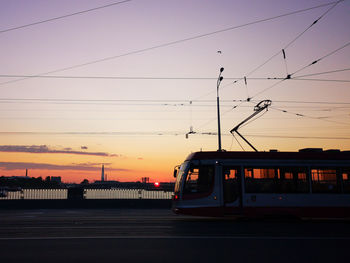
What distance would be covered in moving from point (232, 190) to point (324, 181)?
3.79 m

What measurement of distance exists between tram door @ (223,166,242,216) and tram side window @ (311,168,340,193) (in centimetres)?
304

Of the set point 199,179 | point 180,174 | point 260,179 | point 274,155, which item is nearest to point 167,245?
point 199,179

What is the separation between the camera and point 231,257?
6.91 m

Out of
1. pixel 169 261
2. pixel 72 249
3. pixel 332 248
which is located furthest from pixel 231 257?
pixel 72 249

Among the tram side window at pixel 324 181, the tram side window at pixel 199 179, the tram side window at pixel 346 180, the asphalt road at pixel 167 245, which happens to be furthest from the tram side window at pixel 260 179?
the asphalt road at pixel 167 245

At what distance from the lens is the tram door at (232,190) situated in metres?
14.1

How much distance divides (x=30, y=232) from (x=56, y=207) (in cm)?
1409

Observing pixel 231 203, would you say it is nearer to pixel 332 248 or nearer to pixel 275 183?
pixel 275 183

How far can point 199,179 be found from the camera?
47.6 ft

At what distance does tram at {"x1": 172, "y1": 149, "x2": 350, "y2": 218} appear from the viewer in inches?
558

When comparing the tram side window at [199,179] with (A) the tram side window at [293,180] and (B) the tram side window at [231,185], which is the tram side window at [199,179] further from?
(A) the tram side window at [293,180]

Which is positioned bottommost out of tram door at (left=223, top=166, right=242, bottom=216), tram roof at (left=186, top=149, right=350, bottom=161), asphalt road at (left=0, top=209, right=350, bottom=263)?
asphalt road at (left=0, top=209, right=350, bottom=263)

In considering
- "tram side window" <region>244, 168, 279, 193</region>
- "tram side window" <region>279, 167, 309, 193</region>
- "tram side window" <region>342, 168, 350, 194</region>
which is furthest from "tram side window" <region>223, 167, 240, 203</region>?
"tram side window" <region>342, 168, 350, 194</region>

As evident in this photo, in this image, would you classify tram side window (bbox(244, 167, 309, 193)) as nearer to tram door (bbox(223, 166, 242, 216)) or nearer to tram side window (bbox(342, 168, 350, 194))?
tram door (bbox(223, 166, 242, 216))
